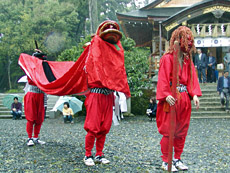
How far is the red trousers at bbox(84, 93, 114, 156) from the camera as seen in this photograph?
4.17 m

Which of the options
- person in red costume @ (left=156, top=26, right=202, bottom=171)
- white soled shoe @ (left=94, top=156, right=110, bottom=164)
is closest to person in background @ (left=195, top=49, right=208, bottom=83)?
person in red costume @ (left=156, top=26, right=202, bottom=171)

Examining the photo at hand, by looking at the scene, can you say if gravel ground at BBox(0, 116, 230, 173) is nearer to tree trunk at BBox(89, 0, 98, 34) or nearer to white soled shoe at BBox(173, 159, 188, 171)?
white soled shoe at BBox(173, 159, 188, 171)

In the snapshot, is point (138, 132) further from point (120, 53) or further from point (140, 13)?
point (140, 13)

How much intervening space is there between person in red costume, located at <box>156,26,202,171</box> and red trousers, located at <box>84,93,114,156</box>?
84 centimetres

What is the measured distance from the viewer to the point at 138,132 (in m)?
7.85

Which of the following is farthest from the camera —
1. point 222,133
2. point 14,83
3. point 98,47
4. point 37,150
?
point 14,83

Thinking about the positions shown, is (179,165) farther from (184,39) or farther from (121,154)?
(184,39)

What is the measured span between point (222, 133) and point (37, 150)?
16.3 feet

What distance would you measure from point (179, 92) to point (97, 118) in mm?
1287

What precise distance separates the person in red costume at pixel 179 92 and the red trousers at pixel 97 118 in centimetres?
84

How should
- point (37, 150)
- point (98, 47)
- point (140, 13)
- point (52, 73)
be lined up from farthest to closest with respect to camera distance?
1. point (140, 13)
2. point (52, 73)
3. point (37, 150)
4. point (98, 47)

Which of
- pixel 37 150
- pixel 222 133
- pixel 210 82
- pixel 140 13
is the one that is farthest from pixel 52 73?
pixel 140 13

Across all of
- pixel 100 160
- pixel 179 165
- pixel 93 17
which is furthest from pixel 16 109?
pixel 179 165

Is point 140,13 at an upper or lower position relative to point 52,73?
upper
